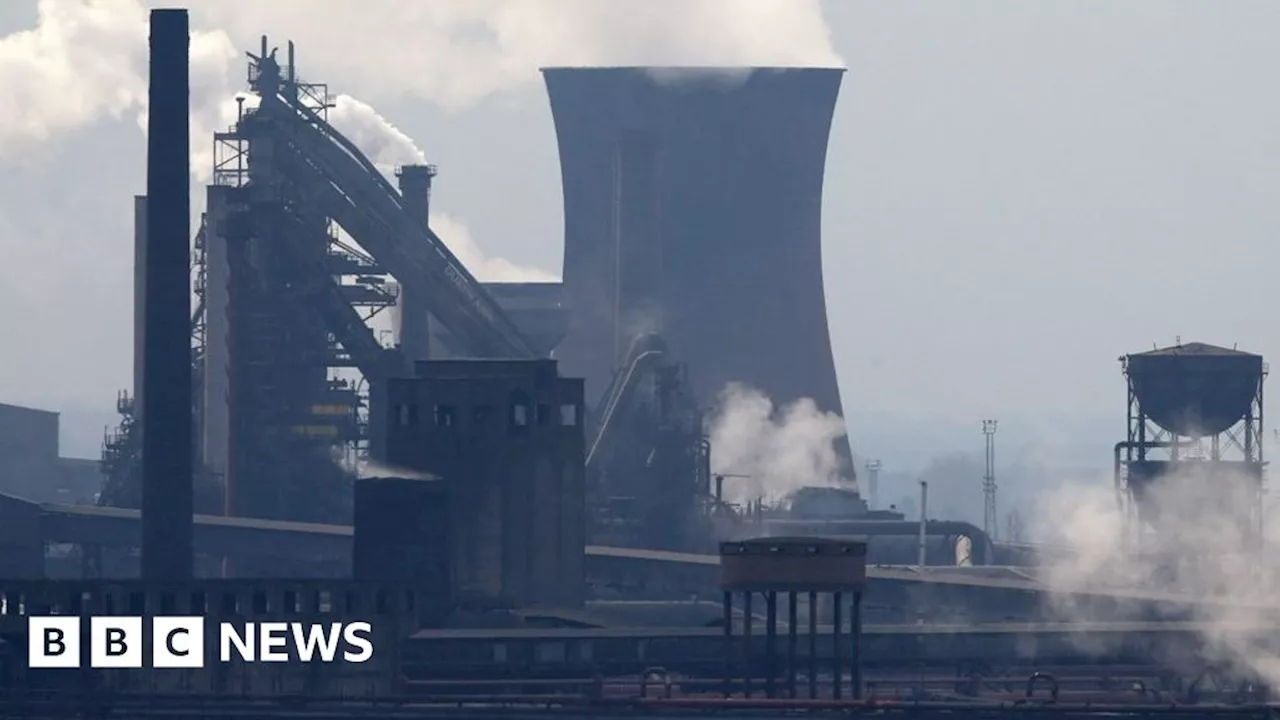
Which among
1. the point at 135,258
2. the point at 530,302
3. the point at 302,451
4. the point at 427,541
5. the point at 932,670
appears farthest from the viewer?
the point at 530,302

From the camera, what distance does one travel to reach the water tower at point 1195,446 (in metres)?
71.7

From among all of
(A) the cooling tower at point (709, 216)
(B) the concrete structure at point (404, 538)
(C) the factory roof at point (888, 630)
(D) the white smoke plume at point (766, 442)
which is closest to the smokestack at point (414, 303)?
(A) the cooling tower at point (709, 216)

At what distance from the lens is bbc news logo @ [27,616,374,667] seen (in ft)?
163

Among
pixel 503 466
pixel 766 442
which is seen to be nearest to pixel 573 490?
pixel 503 466

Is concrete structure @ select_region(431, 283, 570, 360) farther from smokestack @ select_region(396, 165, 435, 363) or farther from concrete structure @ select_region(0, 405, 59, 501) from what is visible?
concrete structure @ select_region(0, 405, 59, 501)

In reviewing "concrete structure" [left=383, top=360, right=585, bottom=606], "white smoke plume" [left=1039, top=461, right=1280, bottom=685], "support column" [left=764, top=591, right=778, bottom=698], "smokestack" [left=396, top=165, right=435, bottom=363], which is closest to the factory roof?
"support column" [left=764, top=591, right=778, bottom=698]

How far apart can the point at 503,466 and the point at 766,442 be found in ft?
123

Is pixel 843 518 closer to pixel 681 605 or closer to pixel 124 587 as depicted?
pixel 681 605

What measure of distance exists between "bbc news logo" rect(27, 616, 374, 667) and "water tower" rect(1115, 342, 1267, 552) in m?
26.5

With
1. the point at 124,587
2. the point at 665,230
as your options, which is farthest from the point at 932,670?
the point at 665,230

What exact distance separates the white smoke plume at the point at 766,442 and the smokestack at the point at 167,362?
1706 inches

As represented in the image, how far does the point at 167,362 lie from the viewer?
192ft

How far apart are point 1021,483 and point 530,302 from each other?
66.0 meters

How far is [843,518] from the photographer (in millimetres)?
95250
